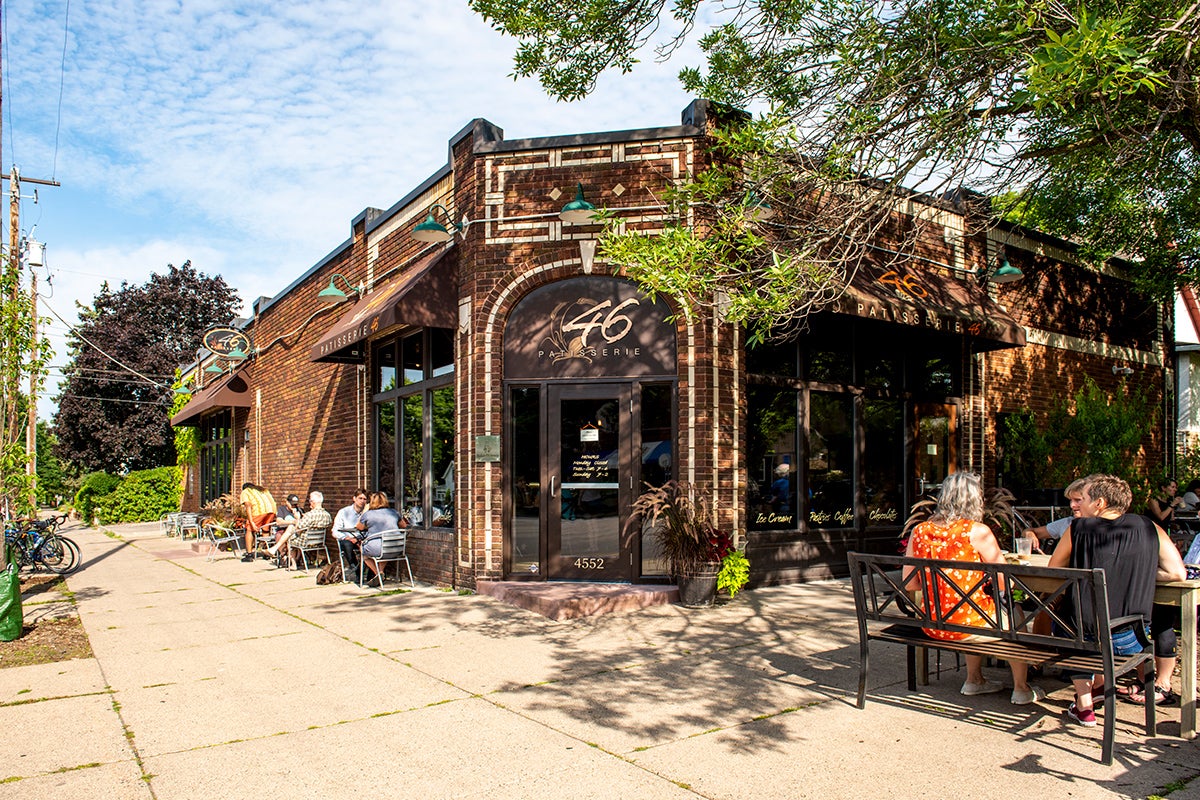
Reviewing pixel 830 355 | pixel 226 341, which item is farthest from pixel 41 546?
pixel 830 355

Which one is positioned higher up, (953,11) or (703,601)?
(953,11)

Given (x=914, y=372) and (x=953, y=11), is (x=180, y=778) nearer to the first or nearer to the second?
(x=953, y=11)

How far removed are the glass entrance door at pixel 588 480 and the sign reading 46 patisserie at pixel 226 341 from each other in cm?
1234

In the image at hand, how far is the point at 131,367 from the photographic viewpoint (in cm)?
3616

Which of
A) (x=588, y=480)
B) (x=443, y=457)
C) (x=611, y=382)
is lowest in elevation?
(x=588, y=480)

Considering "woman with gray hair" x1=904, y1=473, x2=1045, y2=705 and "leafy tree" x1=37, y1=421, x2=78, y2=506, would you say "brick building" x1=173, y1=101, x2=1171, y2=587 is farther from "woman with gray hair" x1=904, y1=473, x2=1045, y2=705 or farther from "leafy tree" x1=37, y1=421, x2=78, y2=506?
"leafy tree" x1=37, y1=421, x2=78, y2=506

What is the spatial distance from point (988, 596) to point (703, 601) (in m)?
4.07

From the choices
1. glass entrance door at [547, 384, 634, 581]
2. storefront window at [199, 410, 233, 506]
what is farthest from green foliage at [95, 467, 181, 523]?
glass entrance door at [547, 384, 634, 581]

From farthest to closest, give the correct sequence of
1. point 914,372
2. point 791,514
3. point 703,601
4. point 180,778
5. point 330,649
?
point 914,372 < point 791,514 < point 703,601 < point 330,649 < point 180,778

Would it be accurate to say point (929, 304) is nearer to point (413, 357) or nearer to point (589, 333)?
point (589, 333)

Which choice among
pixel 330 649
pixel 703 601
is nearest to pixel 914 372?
pixel 703 601

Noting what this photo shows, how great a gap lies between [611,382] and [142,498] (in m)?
26.4

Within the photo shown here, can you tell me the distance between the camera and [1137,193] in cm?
1102

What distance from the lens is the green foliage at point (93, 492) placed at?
99.5 ft
